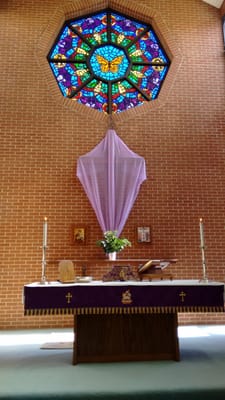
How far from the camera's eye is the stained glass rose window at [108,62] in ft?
21.8

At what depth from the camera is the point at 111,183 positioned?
213 inches

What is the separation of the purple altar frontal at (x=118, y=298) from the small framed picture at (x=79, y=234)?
2.38m

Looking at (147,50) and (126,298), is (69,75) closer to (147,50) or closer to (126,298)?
(147,50)

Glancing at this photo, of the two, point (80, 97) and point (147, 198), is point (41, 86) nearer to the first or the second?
point (80, 97)

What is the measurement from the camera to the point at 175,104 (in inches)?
258

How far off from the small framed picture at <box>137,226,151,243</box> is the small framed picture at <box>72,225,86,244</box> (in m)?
0.94

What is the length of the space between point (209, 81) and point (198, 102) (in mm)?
546

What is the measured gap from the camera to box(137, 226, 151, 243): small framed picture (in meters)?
5.84

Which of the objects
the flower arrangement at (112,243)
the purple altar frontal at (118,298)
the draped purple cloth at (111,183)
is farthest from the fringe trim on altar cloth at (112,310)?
the draped purple cloth at (111,183)

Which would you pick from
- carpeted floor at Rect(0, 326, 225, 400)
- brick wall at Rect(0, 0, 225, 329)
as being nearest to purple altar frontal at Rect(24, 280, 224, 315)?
carpeted floor at Rect(0, 326, 225, 400)

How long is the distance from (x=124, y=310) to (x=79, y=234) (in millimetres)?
2616

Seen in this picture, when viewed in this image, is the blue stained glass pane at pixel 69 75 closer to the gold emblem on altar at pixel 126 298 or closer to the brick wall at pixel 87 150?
the brick wall at pixel 87 150

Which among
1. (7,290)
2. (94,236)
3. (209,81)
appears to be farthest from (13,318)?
(209,81)

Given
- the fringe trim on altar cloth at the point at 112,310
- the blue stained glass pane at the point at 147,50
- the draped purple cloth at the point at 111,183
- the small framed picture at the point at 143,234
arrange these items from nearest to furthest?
the fringe trim on altar cloth at the point at 112,310 < the draped purple cloth at the point at 111,183 < the small framed picture at the point at 143,234 < the blue stained glass pane at the point at 147,50
